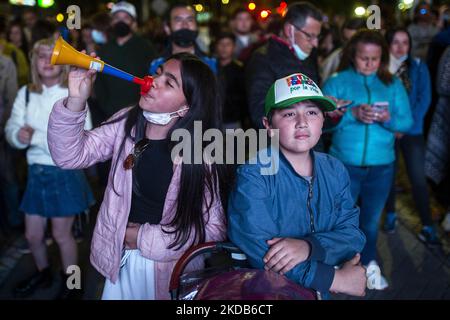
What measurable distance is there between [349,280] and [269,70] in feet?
5.97

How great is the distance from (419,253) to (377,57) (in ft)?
6.37

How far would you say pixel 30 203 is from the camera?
362cm

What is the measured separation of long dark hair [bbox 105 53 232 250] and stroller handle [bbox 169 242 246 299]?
0.25 meters

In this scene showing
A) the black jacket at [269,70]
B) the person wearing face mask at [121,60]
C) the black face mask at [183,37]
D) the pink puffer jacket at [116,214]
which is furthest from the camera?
the person wearing face mask at [121,60]

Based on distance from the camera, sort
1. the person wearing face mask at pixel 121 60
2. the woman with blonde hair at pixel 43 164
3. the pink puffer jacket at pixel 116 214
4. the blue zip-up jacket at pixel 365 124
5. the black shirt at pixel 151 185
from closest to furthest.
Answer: the pink puffer jacket at pixel 116 214, the black shirt at pixel 151 185, the woman with blonde hair at pixel 43 164, the blue zip-up jacket at pixel 365 124, the person wearing face mask at pixel 121 60

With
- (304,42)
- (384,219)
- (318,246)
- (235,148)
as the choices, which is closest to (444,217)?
(384,219)

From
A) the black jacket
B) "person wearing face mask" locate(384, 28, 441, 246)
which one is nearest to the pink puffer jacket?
the black jacket

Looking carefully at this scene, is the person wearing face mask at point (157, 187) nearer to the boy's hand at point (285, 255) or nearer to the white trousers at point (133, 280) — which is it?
the white trousers at point (133, 280)

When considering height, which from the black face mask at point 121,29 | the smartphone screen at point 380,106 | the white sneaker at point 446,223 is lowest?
the white sneaker at point 446,223

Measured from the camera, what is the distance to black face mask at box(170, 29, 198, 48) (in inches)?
169

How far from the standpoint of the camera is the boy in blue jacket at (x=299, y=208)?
202 centimetres

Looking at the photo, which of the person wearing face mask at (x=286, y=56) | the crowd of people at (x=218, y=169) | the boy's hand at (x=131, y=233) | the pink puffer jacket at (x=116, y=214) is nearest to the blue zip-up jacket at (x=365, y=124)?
the crowd of people at (x=218, y=169)

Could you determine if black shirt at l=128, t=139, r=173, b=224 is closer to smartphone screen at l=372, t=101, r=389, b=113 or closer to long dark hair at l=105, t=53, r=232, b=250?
long dark hair at l=105, t=53, r=232, b=250

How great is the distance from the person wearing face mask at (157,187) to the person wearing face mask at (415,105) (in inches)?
107
